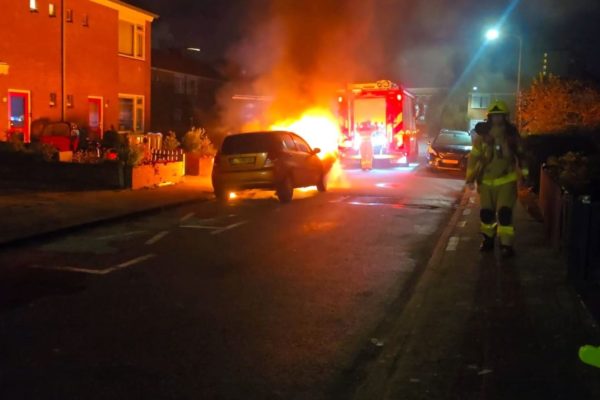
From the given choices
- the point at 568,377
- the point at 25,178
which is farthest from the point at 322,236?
the point at 25,178

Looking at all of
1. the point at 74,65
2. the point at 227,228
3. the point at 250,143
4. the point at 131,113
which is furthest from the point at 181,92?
the point at 227,228

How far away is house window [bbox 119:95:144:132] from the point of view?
24.0 m

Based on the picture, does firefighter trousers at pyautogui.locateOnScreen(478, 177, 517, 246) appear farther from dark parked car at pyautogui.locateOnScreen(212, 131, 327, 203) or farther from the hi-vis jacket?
dark parked car at pyautogui.locateOnScreen(212, 131, 327, 203)

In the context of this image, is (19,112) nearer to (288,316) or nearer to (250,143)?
(250,143)

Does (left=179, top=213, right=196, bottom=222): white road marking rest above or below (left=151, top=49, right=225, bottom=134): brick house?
below

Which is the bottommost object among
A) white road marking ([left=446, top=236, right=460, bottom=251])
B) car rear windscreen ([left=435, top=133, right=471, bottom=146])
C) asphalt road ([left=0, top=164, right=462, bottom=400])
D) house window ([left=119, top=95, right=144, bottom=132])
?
asphalt road ([left=0, top=164, right=462, bottom=400])

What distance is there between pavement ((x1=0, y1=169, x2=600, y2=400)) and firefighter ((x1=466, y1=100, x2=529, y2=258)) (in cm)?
43

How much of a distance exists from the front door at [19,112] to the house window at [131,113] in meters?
5.45

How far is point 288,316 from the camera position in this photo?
5340mm

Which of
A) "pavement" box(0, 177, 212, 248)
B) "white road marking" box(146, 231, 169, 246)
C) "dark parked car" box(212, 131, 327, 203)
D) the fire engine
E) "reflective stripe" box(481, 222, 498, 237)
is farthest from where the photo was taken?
the fire engine

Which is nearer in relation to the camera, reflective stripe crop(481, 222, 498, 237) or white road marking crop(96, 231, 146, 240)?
reflective stripe crop(481, 222, 498, 237)

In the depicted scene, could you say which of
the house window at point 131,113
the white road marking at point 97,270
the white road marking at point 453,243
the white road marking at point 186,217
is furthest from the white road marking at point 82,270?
the house window at point 131,113

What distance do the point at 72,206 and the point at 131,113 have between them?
46.4 ft

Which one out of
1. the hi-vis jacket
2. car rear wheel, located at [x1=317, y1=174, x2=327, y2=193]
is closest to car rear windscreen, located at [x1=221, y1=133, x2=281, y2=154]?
car rear wheel, located at [x1=317, y1=174, x2=327, y2=193]
